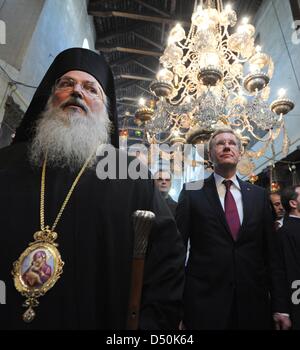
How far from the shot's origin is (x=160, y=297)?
3.53 ft

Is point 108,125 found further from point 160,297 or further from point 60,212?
point 160,297

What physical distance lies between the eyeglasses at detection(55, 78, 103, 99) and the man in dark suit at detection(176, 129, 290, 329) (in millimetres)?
1076

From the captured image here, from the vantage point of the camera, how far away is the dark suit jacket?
5.75ft

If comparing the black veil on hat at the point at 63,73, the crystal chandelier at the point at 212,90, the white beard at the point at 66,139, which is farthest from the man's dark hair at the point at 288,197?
the white beard at the point at 66,139

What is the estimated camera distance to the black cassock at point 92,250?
1069 mm

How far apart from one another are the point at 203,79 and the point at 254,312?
2.76 metres

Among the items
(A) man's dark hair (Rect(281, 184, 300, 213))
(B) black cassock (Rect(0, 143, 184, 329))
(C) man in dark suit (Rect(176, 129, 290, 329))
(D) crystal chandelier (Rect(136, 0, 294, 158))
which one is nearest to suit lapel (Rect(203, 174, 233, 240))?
(C) man in dark suit (Rect(176, 129, 290, 329))

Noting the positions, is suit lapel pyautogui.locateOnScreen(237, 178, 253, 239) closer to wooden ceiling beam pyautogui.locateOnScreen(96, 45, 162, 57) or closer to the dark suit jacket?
the dark suit jacket

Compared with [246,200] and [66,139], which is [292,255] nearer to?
[246,200]

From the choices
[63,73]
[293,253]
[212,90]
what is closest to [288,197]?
[293,253]

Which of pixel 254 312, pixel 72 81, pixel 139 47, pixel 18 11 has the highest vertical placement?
pixel 139 47

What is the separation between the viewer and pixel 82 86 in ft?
5.40

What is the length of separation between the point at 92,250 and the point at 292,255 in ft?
6.28

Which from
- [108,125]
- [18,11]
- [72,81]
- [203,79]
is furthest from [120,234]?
[18,11]
